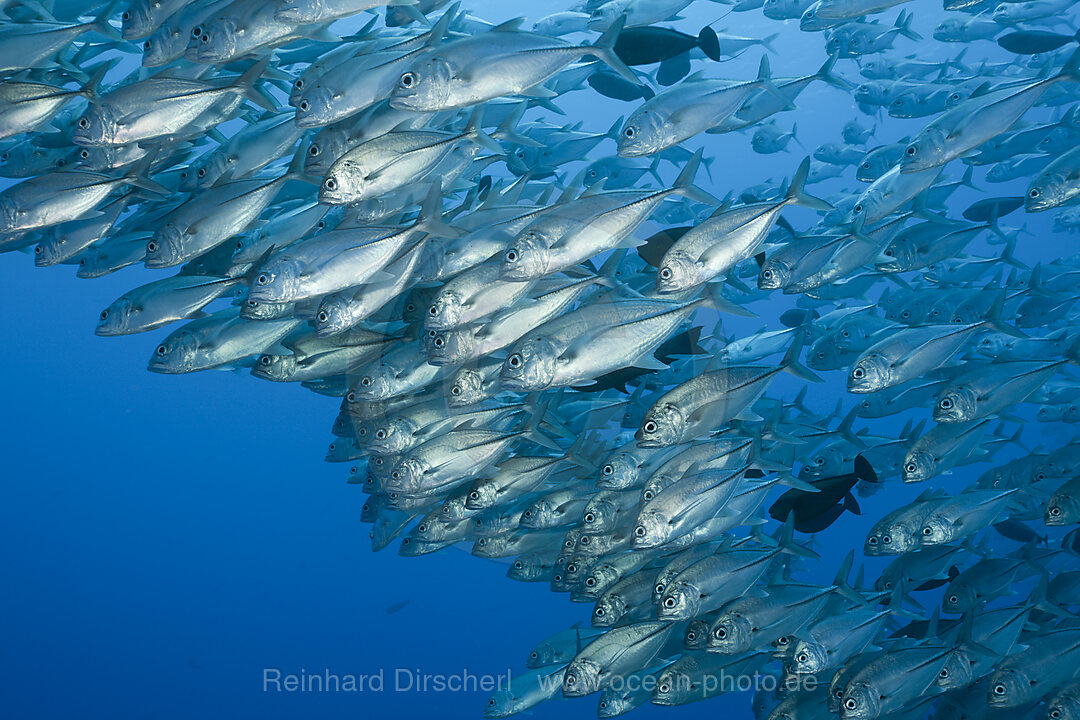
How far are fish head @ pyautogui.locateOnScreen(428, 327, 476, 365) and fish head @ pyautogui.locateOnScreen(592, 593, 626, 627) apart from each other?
156 cm

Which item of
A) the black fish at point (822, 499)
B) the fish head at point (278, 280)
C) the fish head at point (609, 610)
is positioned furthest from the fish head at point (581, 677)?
the fish head at point (278, 280)

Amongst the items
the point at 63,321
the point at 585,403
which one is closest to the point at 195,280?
the point at 585,403

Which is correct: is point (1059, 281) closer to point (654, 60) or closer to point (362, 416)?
point (654, 60)

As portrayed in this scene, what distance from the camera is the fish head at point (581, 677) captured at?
3291mm

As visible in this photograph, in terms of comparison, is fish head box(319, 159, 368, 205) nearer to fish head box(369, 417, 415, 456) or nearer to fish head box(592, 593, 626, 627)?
fish head box(369, 417, 415, 456)

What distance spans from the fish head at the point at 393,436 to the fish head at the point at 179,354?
92 centimetres

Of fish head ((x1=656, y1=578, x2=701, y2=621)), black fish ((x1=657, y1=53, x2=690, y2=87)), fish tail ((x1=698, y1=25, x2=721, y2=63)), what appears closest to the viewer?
fish head ((x1=656, y1=578, x2=701, y2=621))

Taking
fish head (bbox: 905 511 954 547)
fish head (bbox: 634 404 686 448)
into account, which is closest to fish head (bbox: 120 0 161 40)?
fish head (bbox: 634 404 686 448)

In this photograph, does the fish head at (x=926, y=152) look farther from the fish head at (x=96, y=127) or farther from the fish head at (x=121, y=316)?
the fish head at (x=121, y=316)

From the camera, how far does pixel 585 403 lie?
12.7ft

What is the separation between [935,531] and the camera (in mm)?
3459

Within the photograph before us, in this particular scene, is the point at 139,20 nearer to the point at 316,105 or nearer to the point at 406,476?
the point at 316,105

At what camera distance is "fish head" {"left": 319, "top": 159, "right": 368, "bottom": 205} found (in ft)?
8.50

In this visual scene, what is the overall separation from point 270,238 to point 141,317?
695 mm
